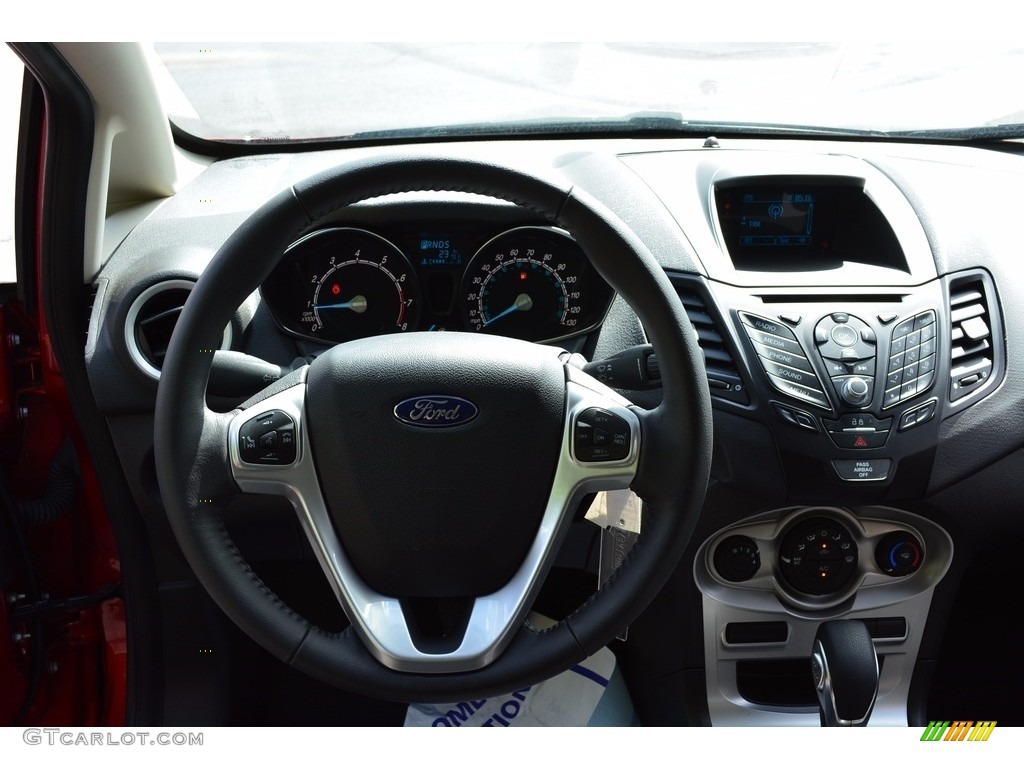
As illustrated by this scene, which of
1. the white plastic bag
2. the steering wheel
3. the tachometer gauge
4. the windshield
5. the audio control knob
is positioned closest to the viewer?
the steering wheel

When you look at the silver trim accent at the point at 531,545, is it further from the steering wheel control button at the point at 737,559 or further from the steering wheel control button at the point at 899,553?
the steering wheel control button at the point at 899,553

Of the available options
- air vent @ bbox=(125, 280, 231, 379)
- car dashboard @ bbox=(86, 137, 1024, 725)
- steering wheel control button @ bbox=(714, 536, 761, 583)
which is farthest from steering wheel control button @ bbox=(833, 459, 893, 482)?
air vent @ bbox=(125, 280, 231, 379)

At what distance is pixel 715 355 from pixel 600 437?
0.47m

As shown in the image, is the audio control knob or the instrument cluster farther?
the instrument cluster

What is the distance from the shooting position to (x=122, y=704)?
1889mm

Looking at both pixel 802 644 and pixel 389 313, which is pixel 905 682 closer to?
pixel 802 644

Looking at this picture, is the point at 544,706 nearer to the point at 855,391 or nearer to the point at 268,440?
the point at 855,391

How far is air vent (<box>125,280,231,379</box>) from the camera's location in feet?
5.20

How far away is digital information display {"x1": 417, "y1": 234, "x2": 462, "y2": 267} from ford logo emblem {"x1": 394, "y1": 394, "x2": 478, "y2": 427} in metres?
0.54

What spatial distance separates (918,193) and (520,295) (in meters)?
0.79

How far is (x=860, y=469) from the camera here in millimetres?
1534
